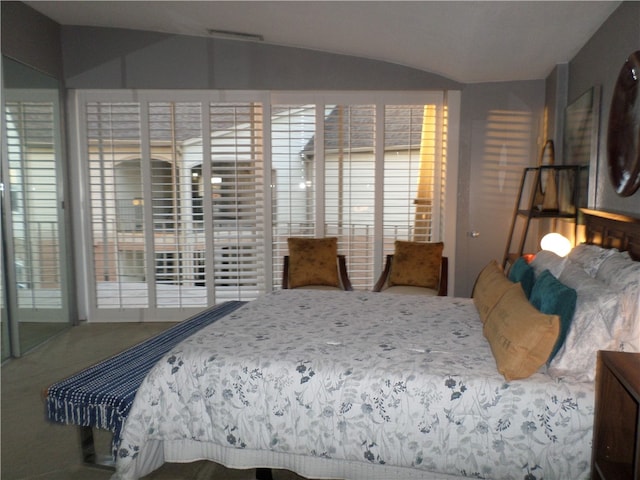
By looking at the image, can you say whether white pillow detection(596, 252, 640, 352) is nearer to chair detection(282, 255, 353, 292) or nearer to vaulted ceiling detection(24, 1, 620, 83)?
vaulted ceiling detection(24, 1, 620, 83)

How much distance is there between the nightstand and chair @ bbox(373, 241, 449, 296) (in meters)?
2.57

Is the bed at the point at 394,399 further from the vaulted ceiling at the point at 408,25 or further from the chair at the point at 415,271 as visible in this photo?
the chair at the point at 415,271

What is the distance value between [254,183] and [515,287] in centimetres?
305

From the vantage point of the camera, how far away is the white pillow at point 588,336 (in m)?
1.97

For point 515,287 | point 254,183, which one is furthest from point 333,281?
point 515,287

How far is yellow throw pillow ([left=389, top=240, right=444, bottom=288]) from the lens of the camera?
4422 millimetres

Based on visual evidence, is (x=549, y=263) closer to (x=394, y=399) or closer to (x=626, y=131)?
(x=626, y=131)

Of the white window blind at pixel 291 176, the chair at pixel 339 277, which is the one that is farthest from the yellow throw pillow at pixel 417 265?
the white window blind at pixel 291 176

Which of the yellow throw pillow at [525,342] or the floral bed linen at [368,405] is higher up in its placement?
the yellow throw pillow at [525,342]

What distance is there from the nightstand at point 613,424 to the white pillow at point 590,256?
792 mm

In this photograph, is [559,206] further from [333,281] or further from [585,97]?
[333,281]

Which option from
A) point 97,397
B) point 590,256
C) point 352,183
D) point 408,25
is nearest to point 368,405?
point 97,397

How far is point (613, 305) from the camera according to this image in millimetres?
1963

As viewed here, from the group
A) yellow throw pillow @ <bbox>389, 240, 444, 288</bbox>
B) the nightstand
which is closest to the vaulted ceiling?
yellow throw pillow @ <bbox>389, 240, 444, 288</bbox>
